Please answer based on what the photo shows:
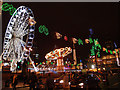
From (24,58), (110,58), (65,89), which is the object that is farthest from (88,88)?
(110,58)

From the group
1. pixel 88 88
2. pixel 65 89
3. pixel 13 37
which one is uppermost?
pixel 13 37

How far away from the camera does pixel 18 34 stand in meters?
21.1

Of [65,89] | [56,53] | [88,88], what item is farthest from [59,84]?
[56,53]

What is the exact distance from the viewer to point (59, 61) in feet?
122

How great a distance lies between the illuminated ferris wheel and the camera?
64.7 ft

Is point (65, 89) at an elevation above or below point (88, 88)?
below

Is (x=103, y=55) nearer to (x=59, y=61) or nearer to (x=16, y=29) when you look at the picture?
(x=59, y=61)

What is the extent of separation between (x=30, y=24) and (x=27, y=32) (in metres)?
1.53

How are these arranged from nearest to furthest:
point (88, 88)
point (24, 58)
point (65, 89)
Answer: point (88, 88)
point (65, 89)
point (24, 58)

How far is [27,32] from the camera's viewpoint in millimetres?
22250

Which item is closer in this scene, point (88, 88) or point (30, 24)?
point (88, 88)

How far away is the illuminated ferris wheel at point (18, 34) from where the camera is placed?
19.7m

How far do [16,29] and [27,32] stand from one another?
2053 millimetres

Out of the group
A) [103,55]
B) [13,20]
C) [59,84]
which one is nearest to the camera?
[59,84]
